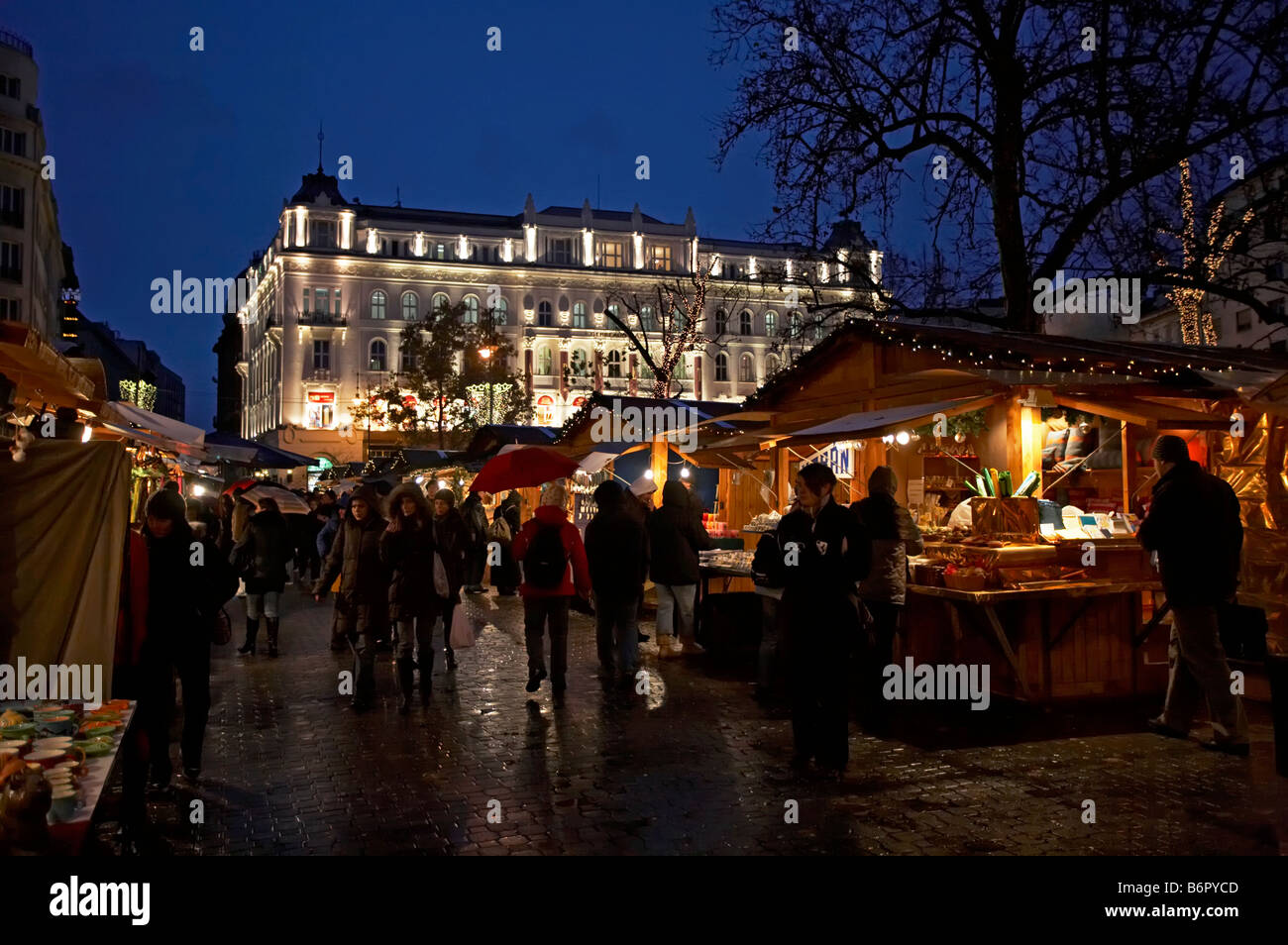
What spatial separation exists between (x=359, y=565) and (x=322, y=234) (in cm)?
5522

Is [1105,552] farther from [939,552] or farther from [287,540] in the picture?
[287,540]

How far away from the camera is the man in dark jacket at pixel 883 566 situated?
24.3 feet

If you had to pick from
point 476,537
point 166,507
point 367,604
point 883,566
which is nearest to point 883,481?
point 883,566

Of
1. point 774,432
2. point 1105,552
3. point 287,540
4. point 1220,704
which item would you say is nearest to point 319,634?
point 287,540

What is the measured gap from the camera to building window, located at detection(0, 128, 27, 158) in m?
39.6

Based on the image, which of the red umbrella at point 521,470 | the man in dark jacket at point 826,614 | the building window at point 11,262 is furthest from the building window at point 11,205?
the man in dark jacket at point 826,614

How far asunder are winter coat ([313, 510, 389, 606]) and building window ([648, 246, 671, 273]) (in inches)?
2229

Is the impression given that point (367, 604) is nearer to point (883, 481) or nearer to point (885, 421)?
point (883, 481)

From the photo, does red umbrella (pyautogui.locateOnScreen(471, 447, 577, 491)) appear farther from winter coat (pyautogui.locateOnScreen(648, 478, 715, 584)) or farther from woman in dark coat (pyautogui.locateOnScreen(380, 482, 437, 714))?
woman in dark coat (pyautogui.locateOnScreen(380, 482, 437, 714))

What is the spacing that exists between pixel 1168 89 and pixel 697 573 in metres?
9.99

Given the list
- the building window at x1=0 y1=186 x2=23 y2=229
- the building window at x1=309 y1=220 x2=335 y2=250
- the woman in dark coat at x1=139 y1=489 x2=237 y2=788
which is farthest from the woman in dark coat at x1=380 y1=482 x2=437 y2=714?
the building window at x1=309 y1=220 x2=335 y2=250

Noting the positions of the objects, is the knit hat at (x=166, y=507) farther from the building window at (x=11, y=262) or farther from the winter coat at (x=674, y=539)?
the building window at (x=11, y=262)

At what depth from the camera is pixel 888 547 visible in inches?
293

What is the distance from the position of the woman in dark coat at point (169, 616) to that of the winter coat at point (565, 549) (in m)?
2.96
